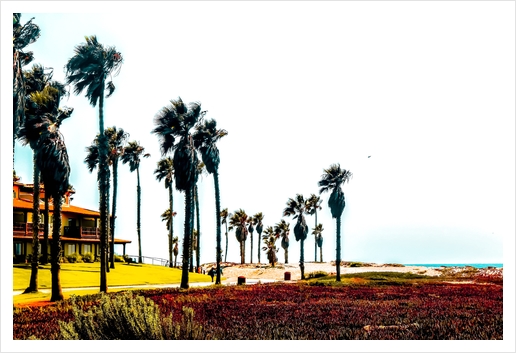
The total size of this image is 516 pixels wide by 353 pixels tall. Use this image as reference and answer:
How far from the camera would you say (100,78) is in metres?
18.2

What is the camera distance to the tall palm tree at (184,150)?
19359 millimetres

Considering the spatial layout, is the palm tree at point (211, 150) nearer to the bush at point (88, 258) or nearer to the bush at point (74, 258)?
the bush at point (88, 258)

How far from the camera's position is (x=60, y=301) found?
1677 centimetres

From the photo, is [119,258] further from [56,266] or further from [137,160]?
[137,160]

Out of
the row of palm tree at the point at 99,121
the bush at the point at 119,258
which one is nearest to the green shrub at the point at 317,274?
the row of palm tree at the point at 99,121

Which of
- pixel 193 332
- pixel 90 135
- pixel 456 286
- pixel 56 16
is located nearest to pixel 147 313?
pixel 193 332

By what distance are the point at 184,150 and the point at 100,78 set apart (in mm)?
5028

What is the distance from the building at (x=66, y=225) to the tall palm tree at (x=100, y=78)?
1.15m

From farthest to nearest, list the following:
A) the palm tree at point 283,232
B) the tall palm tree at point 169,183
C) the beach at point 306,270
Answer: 1. the palm tree at point 283,232
2. the beach at point 306,270
3. the tall palm tree at point 169,183

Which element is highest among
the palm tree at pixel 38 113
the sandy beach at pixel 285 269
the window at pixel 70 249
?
the palm tree at pixel 38 113

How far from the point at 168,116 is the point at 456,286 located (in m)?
11.9

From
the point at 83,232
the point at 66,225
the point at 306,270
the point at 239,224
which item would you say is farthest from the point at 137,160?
the point at 239,224

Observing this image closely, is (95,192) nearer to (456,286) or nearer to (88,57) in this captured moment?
(88,57)

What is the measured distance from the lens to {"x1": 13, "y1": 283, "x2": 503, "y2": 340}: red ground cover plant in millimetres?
12984
